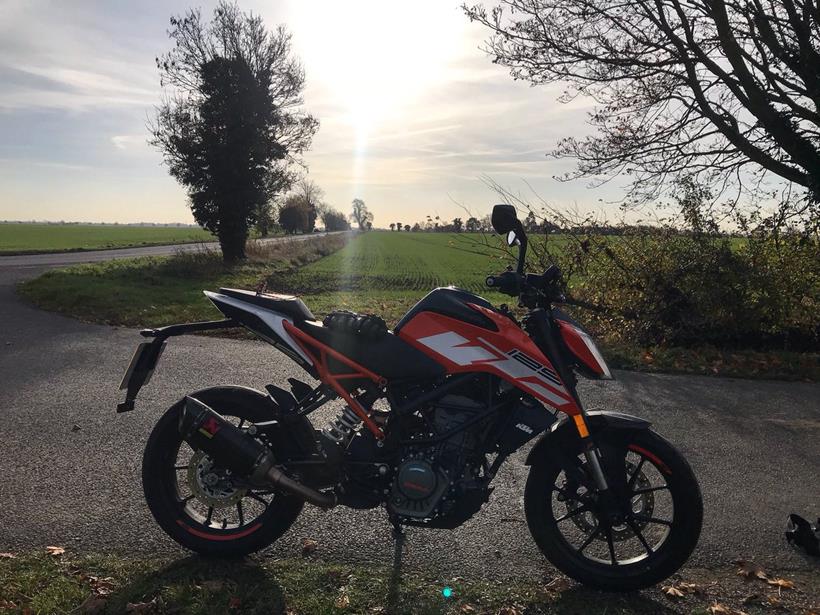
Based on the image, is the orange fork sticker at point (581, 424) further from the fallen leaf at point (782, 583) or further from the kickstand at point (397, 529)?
the fallen leaf at point (782, 583)

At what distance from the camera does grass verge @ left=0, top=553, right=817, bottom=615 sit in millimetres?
2625

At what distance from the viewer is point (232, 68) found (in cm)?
2069

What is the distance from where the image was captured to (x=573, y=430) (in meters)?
2.84

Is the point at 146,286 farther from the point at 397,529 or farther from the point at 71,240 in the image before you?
the point at 71,240

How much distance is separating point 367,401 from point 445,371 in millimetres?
438

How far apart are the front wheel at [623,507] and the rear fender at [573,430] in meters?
0.02

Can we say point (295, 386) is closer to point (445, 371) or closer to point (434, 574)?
point (445, 371)

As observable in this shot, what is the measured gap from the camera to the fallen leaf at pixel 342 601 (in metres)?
2.65

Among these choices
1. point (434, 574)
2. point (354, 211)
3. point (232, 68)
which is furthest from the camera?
point (354, 211)

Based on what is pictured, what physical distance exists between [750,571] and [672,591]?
52 cm

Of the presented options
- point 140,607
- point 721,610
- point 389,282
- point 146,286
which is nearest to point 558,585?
point 721,610

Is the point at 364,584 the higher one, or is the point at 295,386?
the point at 295,386

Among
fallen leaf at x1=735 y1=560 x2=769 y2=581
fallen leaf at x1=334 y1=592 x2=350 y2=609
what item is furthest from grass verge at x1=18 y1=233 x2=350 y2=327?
fallen leaf at x1=735 y1=560 x2=769 y2=581

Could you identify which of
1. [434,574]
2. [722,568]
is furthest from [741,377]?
[434,574]
